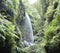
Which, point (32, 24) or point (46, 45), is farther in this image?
point (32, 24)

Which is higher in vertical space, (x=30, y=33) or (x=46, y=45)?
(x=46, y=45)

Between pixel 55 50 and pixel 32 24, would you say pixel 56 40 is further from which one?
pixel 32 24

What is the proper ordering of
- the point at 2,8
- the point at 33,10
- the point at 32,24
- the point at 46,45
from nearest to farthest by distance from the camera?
the point at 46,45
the point at 2,8
the point at 32,24
the point at 33,10

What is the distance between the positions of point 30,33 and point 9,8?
29.5ft

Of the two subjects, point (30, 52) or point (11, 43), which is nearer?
point (11, 43)

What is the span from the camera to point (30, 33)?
20.6 m

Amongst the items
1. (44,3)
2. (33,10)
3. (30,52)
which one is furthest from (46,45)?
(33,10)

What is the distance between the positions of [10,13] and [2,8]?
0.94 metres

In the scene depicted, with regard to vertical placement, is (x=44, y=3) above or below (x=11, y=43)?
below

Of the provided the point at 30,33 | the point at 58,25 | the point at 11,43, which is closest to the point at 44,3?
the point at 30,33

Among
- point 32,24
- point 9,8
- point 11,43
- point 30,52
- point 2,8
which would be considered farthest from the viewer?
point 32,24

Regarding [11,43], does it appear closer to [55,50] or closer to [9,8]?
[55,50]

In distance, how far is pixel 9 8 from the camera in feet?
39.2

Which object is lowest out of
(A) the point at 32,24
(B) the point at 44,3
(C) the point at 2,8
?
(A) the point at 32,24
